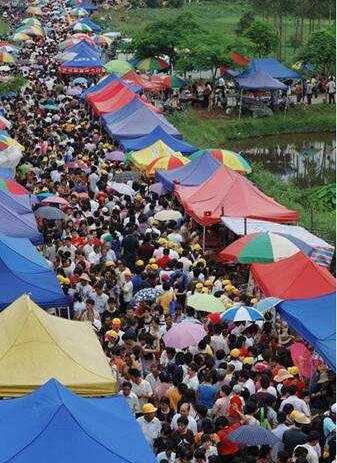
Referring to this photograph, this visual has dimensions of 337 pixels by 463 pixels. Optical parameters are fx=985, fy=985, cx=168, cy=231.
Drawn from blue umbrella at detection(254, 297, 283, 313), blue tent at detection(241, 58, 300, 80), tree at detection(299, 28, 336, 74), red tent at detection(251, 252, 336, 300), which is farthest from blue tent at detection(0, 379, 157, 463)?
tree at detection(299, 28, 336, 74)

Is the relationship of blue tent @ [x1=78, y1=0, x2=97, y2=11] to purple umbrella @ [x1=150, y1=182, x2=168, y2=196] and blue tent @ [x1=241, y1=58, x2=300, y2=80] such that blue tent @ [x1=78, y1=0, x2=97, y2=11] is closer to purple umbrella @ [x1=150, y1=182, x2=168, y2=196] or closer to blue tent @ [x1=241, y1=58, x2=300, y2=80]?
blue tent @ [x1=241, y1=58, x2=300, y2=80]

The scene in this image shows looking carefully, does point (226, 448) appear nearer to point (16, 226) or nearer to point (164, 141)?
point (16, 226)

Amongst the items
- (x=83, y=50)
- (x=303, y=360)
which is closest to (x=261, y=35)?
(x=83, y=50)

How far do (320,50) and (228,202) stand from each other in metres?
17.5

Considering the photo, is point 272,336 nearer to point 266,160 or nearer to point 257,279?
point 257,279

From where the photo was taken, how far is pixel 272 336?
477 inches

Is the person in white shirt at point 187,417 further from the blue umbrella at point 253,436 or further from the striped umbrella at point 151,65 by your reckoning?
the striped umbrella at point 151,65

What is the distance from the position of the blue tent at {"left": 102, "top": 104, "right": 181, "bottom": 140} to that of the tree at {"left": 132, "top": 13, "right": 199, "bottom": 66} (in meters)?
10.5

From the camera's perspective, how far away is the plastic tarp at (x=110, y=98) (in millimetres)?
25859

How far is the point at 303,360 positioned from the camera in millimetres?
11172

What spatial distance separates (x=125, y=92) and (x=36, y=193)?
8.48 m

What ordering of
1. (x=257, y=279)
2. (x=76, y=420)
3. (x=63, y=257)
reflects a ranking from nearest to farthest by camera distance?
(x=76, y=420) < (x=257, y=279) < (x=63, y=257)

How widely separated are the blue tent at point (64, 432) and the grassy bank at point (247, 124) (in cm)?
2077

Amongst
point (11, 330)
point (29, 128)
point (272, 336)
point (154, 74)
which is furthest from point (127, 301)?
point (154, 74)
